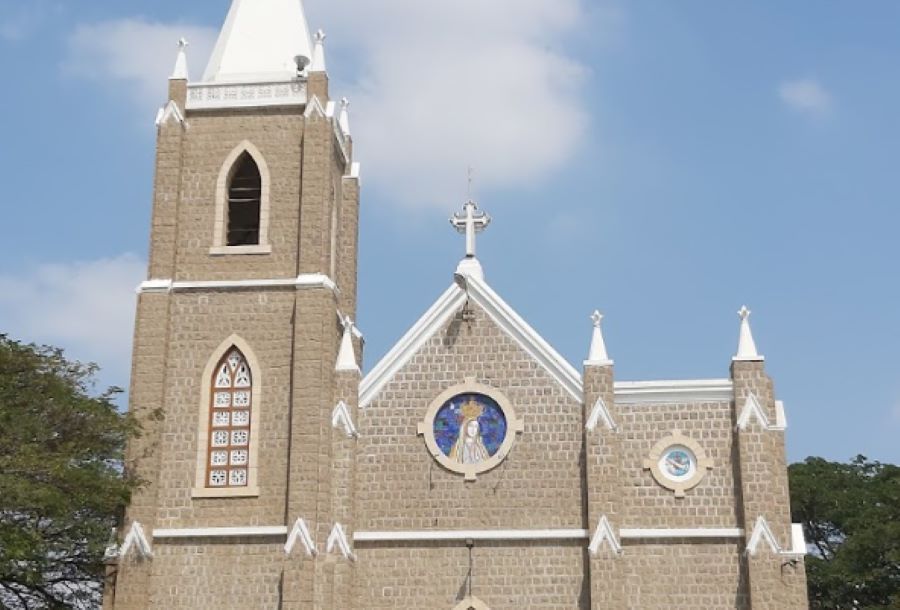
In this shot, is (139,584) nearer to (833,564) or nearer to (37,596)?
(37,596)

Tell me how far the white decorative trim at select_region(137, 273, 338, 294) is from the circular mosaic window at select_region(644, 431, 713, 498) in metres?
6.67

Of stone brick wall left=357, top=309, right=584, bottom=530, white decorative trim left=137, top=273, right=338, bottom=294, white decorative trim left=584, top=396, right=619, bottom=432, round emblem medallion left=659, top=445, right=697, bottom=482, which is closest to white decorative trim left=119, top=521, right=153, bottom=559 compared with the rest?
stone brick wall left=357, top=309, right=584, bottom=530

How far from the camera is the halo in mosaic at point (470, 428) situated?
82.2 ft

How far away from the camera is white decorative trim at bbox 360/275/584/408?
2539cm

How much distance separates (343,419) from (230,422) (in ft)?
7.03

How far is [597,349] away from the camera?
25109 millimetres

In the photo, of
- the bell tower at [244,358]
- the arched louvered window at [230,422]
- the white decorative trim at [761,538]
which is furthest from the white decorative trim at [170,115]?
the white decorative trim at [761,538]

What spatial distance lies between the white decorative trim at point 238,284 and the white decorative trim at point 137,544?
4.47 m

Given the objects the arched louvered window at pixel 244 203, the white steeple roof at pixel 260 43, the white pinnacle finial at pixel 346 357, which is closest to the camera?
the white pinnacle finial at pixel 346 357

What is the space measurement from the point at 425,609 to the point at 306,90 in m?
10.2

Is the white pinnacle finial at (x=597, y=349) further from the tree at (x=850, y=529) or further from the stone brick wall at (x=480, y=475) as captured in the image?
the tree at (x=850, y=529)

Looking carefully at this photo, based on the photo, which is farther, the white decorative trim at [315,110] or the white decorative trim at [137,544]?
the white decorative trim at [315,110]

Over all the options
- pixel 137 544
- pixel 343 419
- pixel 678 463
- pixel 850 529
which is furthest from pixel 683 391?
pixel 850 529

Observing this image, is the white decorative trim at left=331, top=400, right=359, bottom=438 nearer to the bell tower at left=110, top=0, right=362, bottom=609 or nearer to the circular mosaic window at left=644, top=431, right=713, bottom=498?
the bell tower at left=110, top=0, right=362, bottom=609
